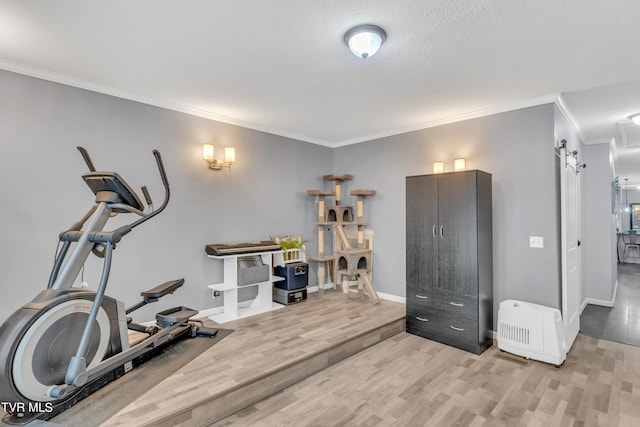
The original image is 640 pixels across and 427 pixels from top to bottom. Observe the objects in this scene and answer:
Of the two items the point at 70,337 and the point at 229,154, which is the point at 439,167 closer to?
the point at 229,154

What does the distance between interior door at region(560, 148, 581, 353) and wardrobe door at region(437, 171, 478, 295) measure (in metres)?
0.89

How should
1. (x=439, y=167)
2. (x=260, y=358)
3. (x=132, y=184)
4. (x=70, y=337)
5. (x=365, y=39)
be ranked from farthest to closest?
(x=439, y=167) < (x=132, y=184) < (x=260, y=358) < (x=365, y=39) < (x=70, y=337)

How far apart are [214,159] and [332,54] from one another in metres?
2.08

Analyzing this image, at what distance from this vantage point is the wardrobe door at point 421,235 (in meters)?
3.59

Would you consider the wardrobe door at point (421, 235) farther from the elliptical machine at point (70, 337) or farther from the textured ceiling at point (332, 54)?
the elliptical machine at point (70, 337)

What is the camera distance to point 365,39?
7.21 feet

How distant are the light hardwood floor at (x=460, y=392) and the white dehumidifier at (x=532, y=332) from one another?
0.09 metres

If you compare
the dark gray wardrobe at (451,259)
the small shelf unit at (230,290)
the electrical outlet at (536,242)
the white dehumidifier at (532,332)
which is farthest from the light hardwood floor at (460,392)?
the small shelf unit at (230,290)

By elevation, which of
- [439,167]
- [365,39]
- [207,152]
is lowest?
[439,167]

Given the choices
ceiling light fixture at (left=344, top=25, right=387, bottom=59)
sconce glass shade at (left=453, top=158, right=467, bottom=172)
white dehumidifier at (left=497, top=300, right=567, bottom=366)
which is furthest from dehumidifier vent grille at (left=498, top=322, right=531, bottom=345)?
ceiling light fixture at (left=344, top=25, right=387, bottom=59)

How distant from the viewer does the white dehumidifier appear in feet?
9.64

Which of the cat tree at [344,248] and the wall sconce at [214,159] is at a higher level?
the wall sconce at [214,159]

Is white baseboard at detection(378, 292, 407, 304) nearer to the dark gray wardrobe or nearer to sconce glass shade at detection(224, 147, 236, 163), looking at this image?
the dark gray wardrobe

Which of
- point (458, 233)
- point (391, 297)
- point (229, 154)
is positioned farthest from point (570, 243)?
point (229, 154)
